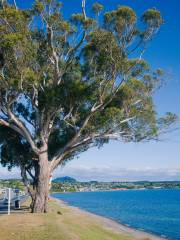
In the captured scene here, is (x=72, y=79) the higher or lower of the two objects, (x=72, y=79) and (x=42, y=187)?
the higher

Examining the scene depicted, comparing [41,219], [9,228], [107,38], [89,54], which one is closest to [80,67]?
[89,54]

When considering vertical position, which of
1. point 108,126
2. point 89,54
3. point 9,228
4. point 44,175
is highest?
point 89,54

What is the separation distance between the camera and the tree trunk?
33.4 meters

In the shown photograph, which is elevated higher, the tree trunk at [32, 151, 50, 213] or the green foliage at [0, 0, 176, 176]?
the green foliage at [0, 0, 176, 176]

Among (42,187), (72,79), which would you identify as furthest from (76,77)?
(42,187)

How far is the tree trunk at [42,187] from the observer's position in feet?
110

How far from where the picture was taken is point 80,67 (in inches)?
1387

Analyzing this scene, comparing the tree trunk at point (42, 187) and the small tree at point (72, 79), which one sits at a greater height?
the small tree at point (72, 79)

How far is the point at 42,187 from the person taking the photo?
3362 centimetres

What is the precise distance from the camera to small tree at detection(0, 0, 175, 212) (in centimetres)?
3108

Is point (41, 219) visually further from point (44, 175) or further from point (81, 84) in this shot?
point (81, 84)

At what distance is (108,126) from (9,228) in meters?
14.2

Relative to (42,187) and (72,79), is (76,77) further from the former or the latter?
(42,187)

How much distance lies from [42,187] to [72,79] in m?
8.44
